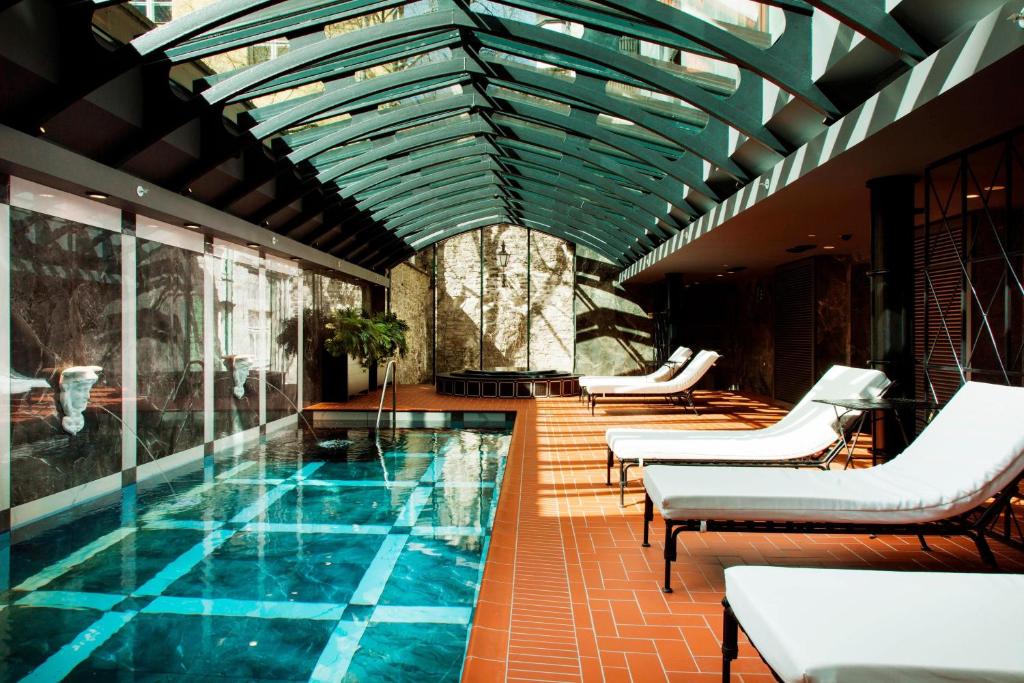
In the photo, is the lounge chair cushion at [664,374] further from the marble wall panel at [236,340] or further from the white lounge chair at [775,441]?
the white lounge chair at [775,441]

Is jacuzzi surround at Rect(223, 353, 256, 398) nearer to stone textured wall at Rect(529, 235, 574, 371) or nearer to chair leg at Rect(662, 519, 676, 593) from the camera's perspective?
chair leg at Rect(662, 519, 676, 593)

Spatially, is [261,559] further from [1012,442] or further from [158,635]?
[1012,442]

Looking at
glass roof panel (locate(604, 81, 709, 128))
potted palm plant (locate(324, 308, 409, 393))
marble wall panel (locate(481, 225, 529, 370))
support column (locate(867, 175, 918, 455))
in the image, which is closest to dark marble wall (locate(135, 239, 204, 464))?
potted palm plant (locate(324, 308, 409, 393))

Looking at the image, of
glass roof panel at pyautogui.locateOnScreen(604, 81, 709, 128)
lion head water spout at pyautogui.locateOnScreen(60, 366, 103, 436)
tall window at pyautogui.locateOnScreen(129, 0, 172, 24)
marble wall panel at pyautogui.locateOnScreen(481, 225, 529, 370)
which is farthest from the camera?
marble wall panel at pyautogui.locateOnScreen(481, 225, 529, 370)

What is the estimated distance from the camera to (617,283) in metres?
18.9

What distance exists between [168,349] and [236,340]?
6.43 ft

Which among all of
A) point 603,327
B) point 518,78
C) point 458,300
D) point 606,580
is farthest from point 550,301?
point 606,580

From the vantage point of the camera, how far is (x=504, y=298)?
18.8 meters

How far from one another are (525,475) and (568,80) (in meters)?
3.92

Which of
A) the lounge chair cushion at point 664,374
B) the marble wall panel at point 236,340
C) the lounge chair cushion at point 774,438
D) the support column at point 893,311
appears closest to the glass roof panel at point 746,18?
the support column at point 893,311

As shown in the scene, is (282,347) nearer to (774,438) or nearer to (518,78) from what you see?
(518,78)

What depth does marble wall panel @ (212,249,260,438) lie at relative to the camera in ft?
30.4

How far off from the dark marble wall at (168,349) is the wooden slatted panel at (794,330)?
408 inches

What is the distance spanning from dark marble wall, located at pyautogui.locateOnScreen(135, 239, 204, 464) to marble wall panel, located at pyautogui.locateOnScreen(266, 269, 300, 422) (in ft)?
7.91
